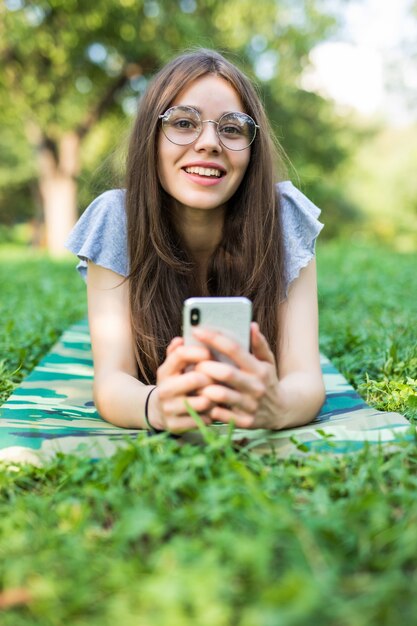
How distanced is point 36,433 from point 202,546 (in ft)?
2.80

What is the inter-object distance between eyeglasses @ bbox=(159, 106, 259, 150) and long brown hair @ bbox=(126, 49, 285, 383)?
0.08 m

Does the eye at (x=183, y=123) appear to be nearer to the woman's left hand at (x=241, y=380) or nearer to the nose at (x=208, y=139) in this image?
the nose at (x=208, y=139)

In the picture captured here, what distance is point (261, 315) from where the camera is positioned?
2.38 meters

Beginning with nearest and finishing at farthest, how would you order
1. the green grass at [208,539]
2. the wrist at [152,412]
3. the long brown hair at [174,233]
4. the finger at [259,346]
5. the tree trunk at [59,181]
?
the green grass at [208,539] < the finger at [259,346] < the wrist at [152,412] < the long brown hair at [174,233] < the tree trunk at [59,181]

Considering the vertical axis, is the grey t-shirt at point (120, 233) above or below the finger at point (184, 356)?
above

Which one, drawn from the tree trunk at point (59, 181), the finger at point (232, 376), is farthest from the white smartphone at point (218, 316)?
the tree trunk at point (59, 181)

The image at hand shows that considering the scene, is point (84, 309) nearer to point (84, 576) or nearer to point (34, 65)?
point (84, 576)

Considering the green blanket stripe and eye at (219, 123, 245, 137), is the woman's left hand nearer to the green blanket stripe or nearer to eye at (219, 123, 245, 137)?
the green blanket stripe

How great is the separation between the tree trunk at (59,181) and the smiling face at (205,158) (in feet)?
37.3

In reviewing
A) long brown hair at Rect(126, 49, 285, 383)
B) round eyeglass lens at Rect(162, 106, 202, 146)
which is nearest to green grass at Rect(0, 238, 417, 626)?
long brown hair at Rect(126, 49, 285, 383)

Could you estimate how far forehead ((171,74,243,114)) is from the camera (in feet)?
7.59

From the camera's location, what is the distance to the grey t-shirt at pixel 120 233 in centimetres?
244

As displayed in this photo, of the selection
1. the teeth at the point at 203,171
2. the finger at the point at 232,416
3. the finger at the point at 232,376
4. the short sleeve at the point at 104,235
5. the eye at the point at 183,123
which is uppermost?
the eye at the point at 183,123

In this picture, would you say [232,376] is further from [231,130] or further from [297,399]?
[231,130]
